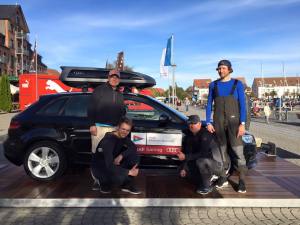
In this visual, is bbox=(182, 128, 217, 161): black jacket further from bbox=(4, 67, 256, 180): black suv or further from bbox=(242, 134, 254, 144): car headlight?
bbox=(242, 134, 254, 144): car headlight

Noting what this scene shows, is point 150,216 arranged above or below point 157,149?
below

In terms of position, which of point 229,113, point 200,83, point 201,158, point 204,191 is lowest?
point 204,191

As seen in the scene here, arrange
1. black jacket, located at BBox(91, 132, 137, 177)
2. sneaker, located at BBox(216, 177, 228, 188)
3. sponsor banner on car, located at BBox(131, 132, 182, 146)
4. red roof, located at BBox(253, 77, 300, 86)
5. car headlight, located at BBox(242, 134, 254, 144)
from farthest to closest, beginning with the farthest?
red roof, located at BBox(253, 77, 300, 86) → car headlight, located at BBox(242, 134, 254, 144) → sponsor banner on car, located at BBox(131, 132, 182, 146) → sneaker, located at BBox(216, 177, 228, 188) → black jacket, located at BBox(91, 132, 137, 177)

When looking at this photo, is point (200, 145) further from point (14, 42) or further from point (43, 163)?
point (14, 42)

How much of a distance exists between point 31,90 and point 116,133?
25.6 metres

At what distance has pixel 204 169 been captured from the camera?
5.68 m

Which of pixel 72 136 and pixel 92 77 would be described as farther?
pixel 92 77

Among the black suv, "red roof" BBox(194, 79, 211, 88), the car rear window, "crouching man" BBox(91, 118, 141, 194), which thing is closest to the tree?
the black suv

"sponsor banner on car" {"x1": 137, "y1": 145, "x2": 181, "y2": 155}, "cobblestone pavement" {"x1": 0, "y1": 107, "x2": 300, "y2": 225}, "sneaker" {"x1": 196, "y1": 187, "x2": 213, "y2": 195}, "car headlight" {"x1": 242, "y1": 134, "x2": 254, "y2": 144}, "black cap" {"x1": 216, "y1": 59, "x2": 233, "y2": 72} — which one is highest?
"black cap" {"x1": 216, "y1": 59, "x2": 233, "y2": 72}

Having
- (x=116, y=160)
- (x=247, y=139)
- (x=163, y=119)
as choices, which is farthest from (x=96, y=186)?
(x=247, y=139)

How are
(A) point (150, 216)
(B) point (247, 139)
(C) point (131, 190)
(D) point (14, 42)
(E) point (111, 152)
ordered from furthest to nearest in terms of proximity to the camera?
(D) point (14, 42), (B) point (247, 139), (C) point (131, 190), (E) point (111, 152), (A) point (150, 216)

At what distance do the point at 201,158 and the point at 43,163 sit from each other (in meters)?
2.53

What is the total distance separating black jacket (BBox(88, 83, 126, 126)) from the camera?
568 cm

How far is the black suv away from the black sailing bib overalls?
30.5 inches
